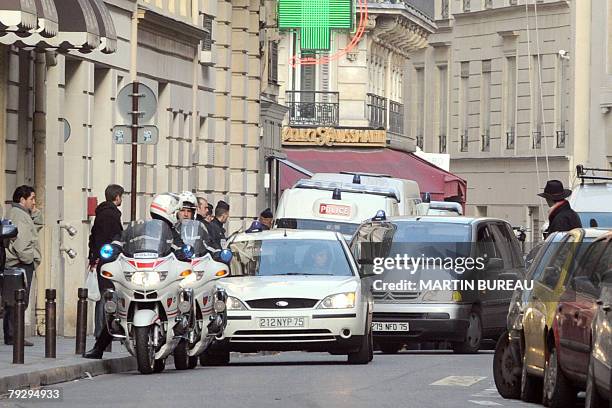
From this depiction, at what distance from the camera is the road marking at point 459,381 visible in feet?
69.9

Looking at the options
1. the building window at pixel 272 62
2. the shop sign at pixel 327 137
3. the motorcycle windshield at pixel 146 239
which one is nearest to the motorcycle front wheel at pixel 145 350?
the motorcycle windshield at pixel 146 239

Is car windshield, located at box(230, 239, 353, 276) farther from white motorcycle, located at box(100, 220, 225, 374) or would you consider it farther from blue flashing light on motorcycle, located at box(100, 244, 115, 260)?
blue flashing light on motorcycle, located at box(100, 244, 115, 260)

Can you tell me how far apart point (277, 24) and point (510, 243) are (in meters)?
24.1

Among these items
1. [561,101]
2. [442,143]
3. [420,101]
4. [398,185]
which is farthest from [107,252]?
[420,101]

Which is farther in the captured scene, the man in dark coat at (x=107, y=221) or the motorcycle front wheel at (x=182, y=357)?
the man in dark coat at (x=107, y=221)

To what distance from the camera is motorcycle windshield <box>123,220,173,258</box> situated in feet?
74.9

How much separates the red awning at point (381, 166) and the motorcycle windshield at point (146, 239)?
4277 cm

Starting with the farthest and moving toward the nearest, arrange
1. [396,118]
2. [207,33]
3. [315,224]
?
[396,118] < [207,33] < [315,224]

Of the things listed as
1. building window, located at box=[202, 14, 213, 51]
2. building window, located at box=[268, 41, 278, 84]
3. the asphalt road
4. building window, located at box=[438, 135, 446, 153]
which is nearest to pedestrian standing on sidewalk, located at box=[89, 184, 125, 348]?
the asphalt road

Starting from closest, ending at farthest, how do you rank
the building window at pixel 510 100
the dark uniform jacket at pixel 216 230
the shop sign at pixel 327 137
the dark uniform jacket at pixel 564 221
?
1. the dark uniform jacket at pixel 564 221
2. the dark uniform jacket at pixel 216 230
3. the shop sign at pixel 327 137
4. the building window at pixel 510 100

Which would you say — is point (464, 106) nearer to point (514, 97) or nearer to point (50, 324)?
point (514, 97)

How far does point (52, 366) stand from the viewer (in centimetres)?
2216

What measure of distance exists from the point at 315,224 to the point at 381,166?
29.6m

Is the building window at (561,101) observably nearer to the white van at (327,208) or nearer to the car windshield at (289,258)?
the white van at (327,208)
